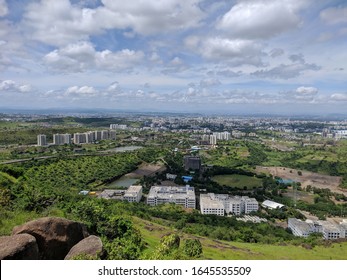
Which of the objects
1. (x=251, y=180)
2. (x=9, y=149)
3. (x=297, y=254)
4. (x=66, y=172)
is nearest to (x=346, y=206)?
(x=251, y=180)

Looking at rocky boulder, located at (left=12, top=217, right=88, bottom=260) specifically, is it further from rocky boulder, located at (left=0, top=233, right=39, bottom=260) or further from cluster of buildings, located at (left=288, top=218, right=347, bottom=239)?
cluster of buildings, located at (left=288, top=218, right=347, bottom=239)

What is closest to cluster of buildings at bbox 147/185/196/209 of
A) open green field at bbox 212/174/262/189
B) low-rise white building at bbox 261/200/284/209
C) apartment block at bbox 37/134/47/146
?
A: low-rise white building at bbox 261/200/284/209

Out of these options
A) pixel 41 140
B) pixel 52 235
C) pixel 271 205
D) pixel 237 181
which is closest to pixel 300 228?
pixel 271 205

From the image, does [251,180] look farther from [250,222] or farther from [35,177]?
[35,177]

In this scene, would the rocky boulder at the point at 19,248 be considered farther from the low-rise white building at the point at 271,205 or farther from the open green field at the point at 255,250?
the low-rise white building at the point at 271,205
